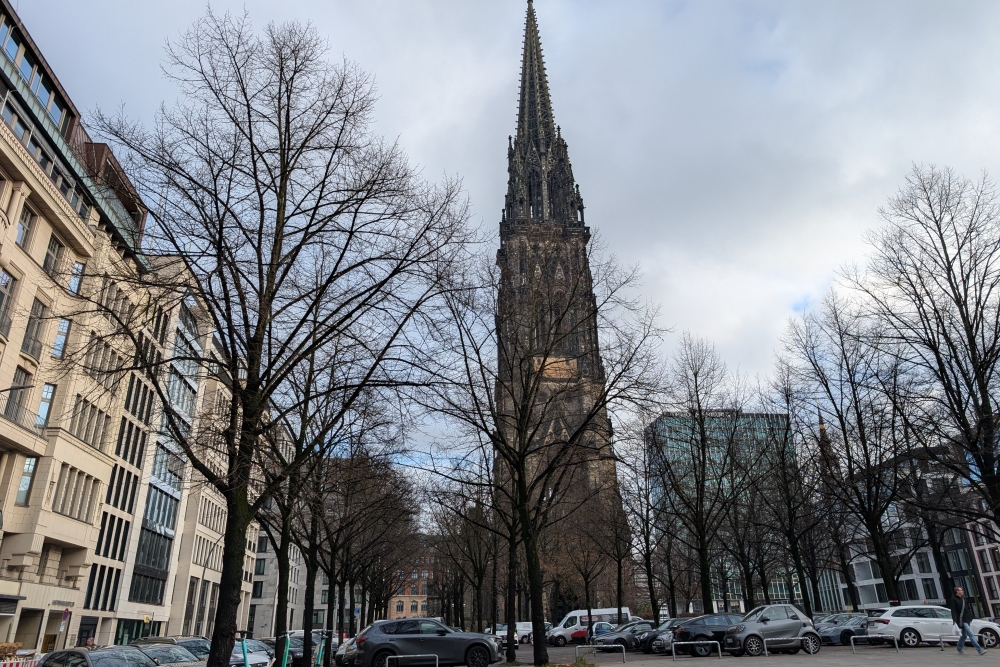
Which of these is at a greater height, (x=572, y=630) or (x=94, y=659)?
(x=94, y=659)

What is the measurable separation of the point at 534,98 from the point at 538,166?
48.4 ft

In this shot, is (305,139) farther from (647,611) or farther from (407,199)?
(647,611)

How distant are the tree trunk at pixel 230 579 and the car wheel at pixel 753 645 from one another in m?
16.6

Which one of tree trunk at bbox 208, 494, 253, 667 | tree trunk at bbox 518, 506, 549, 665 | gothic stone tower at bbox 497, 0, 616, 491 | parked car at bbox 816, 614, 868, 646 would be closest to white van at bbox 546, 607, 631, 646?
parked car at bbox 816, 614, 868, 646

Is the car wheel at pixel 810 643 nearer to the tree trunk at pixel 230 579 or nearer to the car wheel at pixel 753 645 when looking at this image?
the car wheel at pixel 753 645

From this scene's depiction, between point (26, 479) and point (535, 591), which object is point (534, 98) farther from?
point (535, 591)

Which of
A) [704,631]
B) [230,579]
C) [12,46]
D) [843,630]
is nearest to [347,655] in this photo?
[704,631]

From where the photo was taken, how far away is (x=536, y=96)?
397 feet

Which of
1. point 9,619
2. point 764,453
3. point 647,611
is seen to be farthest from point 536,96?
point 9,619

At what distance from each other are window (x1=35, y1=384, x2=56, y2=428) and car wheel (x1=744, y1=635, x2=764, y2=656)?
30.6 m

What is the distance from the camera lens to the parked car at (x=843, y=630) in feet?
90.0

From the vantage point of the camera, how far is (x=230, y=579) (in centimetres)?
1092

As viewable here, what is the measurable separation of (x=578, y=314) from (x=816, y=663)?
11.5m

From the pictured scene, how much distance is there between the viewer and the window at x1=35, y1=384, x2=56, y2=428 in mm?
30922
